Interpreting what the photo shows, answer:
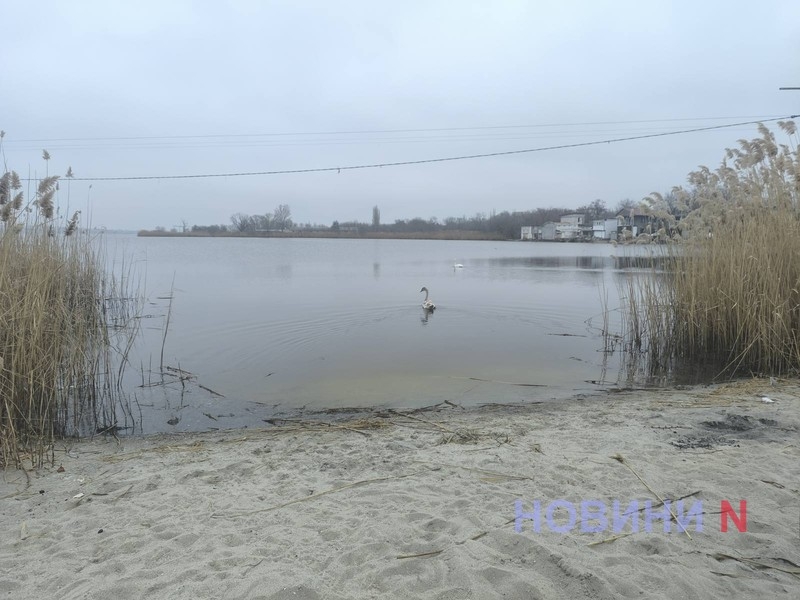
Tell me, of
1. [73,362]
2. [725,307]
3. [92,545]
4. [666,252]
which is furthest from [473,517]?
[666,252]

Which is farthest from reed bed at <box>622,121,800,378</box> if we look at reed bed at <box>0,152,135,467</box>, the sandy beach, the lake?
reed bed at <box>0,152,135,467</box>

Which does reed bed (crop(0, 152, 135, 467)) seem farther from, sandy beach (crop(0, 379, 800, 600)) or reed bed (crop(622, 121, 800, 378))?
reed bed (crop(622, 121, 800, 378))

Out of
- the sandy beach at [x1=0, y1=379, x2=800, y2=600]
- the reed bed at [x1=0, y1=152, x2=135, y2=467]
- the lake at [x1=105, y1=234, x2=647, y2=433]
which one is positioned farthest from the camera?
the lake at [x1=105, y1=234, x2=647, y2=433]

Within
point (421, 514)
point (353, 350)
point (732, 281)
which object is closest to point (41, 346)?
point (421, 514)

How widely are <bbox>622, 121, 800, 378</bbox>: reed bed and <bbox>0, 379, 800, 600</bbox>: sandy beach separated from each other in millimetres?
2309

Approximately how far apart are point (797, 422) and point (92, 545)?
18.2 feet

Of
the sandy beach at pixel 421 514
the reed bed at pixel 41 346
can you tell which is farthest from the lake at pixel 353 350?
the sandy beach at pixel 421 514

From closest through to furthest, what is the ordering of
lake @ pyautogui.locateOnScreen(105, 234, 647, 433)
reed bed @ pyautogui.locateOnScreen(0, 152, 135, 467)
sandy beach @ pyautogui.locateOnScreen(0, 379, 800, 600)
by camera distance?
sandy beach @ pyautogui.locateOnScreen(0, 379, 800, 600)
reed bed @ pyautogui.locateOnScreen(0, 152, 135, 467)
lake @ pyautogui.locateOnScreen(105, 234, 647, 433)

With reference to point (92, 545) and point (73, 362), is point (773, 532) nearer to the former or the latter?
point (92, 545)

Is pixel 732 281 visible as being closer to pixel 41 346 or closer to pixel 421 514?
pixel 421 514

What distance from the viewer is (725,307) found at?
7.43m

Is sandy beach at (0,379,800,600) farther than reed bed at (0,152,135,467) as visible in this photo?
No

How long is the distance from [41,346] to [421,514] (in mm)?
3791

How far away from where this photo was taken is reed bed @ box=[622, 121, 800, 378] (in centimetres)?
666
